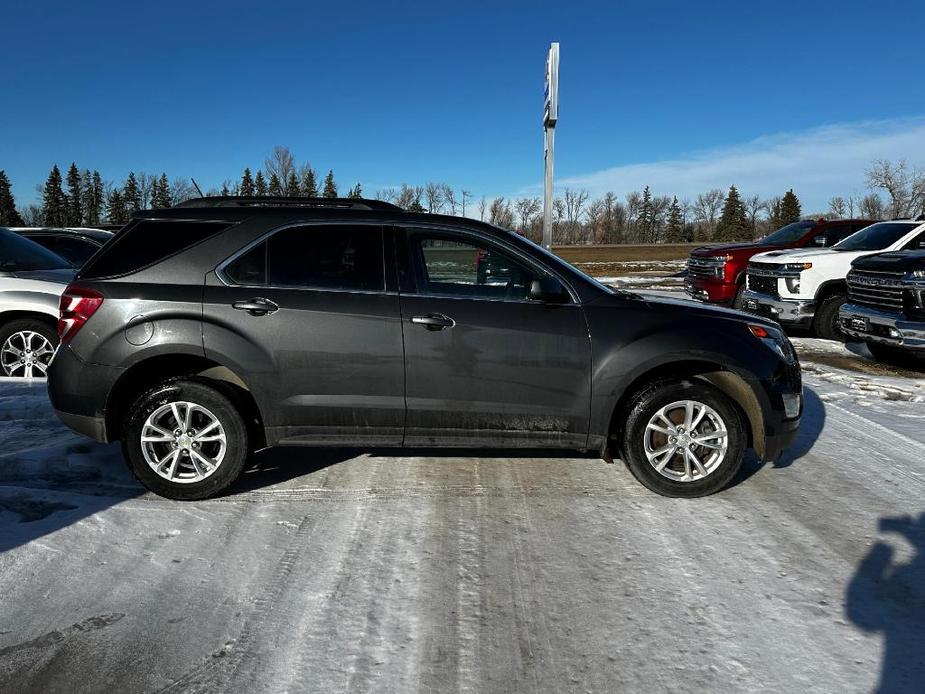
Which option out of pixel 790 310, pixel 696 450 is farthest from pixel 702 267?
pixel 696 450

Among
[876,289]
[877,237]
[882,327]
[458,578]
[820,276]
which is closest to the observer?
[458,578]

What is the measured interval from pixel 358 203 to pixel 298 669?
2951 millimetres

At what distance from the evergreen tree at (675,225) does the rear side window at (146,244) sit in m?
91.3

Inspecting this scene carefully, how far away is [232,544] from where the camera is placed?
3473mm

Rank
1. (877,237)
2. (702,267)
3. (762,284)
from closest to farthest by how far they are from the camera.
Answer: (877,237), (762,284), (702,267)

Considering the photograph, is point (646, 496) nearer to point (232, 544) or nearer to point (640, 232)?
point (232, 544)

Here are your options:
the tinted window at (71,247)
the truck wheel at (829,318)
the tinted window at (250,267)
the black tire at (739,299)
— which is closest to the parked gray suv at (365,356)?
the tinted window at (250,267)

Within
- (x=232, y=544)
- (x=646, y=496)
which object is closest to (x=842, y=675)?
(x=646, y=496)

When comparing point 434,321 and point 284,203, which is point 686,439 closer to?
point 434,321

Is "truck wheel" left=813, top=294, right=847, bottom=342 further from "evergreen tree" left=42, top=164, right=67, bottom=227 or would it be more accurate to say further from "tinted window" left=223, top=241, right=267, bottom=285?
"evergreen tree" left=42, top=164, right=67, bottom=227

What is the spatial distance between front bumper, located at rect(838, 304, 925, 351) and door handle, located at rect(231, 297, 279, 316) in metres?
7.24

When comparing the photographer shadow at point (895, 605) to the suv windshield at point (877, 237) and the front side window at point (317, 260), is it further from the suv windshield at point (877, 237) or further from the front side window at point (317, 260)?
the suv windshield at point (877, 237)

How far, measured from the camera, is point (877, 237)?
10.4 m

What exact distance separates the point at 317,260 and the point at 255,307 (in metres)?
0.49
